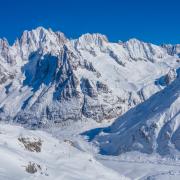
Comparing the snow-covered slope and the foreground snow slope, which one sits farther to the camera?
the snow-covered slope

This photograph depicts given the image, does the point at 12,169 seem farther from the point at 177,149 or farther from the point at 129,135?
the point at 129,135

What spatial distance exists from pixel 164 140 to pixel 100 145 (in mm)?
32412

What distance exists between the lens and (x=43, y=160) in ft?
312

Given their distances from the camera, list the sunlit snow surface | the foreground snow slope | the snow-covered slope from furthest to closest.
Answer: the snow-covered slope < the sunlit snow surface < the foreground snow slope

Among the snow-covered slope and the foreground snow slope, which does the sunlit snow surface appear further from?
the snow-covered slope

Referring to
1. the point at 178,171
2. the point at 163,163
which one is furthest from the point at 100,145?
the point at 178,171

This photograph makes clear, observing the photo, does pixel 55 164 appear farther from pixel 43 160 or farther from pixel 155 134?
pixel 155 134

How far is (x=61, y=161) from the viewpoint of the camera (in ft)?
324

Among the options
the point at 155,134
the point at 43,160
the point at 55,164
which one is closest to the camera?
the point at 43,160

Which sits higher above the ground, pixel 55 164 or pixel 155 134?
pixel 155 134

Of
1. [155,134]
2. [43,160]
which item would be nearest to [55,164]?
[43,160]

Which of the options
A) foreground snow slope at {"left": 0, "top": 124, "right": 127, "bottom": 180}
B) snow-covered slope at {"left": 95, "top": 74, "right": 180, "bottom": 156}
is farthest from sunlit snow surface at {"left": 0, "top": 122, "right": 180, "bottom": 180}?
snow-covered slope at {"left": 95, "top": 74, "right": 180, "bottom": 156}

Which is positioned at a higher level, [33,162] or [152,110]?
[152,110]

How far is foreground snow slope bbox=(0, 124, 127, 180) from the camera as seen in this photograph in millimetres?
81562
